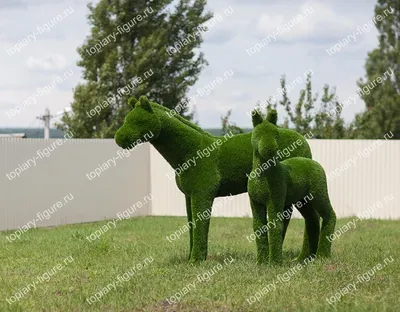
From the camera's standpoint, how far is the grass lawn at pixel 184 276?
741cm

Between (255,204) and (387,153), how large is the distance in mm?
8888

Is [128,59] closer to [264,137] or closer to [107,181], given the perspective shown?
[107,181]

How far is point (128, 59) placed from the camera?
2548cm

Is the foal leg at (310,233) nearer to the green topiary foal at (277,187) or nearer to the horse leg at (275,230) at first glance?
the green topiary foal at (277,187)

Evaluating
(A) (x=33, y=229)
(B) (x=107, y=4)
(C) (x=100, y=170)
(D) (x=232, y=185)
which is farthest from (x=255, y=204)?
(B) (x=107, y=4)

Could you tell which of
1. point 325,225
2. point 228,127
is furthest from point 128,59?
point 325,225

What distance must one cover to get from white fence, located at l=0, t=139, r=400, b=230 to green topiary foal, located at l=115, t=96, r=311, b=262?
7.09 meters

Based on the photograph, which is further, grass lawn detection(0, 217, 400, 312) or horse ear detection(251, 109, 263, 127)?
horse ear detection(251, 109, 263, 127)

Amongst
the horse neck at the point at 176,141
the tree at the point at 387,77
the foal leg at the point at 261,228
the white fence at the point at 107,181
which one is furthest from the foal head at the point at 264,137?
the tree at the point at 387,77

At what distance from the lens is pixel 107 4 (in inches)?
993

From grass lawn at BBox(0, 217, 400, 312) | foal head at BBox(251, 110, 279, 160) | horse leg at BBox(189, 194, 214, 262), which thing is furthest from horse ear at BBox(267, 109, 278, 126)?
grass lawn at BBox(0, 217, 400, 312)

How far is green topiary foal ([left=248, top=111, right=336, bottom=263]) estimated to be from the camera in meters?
8.91

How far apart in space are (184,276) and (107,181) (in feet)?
32.2

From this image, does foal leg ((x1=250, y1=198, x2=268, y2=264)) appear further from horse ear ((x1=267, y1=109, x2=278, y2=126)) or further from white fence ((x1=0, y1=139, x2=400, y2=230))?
white fence ((x1=0, y1=139, x2=400, y2=230))
